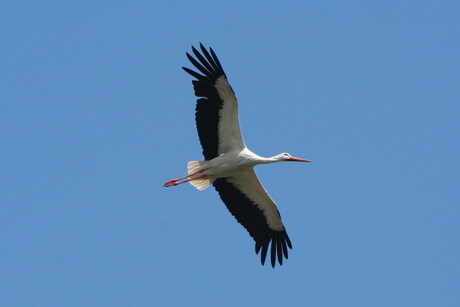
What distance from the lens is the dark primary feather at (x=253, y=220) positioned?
629 inches

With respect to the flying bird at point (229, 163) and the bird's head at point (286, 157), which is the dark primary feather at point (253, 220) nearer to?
the flying bird at point (229, 163)

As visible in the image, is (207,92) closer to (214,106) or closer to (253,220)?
(214,106)

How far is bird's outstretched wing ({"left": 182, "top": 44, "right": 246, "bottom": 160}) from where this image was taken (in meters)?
14.9

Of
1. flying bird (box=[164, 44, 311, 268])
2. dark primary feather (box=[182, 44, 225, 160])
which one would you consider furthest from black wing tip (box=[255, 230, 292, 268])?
dark primary feather (box=[182, 44, 225, 160])

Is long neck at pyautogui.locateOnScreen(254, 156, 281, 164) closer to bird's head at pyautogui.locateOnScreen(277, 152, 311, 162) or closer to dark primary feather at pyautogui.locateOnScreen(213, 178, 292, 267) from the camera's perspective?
bird's head at pyautogui.locateOnScreen(277, 152, 311, 162)

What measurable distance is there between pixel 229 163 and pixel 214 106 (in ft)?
3.11

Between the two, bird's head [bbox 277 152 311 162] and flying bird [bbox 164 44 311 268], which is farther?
bird's head [bbox 277 152 311 162]

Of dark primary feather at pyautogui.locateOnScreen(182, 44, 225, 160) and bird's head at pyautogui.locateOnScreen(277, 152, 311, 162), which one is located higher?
dark primary feather at pyautogui.locateOnScreen(182, 44, 225, 160)

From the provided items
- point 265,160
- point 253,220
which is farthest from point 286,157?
point 253,220

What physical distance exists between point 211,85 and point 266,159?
4.98 feet

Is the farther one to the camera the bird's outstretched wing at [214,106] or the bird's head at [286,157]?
the bird's head at [286,157]

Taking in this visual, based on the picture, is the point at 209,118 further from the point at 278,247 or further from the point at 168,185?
the point at 278,247

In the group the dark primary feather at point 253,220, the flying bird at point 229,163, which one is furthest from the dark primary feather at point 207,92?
the dark primary feather at point 253,220

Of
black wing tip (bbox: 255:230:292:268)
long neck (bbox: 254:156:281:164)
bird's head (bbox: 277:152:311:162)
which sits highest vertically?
bird's head (bbox: 277:152:311:162)
